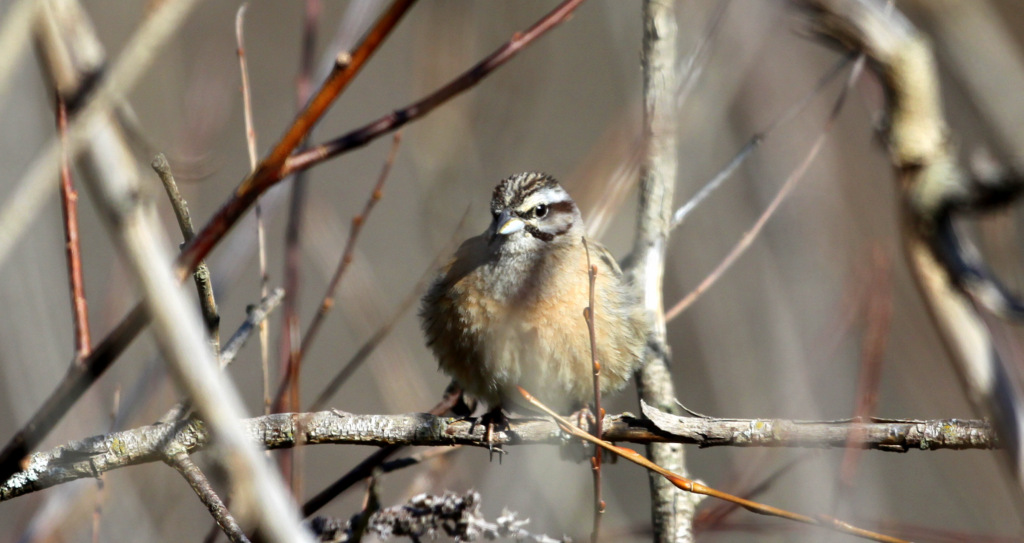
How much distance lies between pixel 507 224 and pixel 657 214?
89 cm

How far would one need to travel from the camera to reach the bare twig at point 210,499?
2.52 metres

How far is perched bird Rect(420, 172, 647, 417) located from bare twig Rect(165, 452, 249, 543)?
180 centimetres

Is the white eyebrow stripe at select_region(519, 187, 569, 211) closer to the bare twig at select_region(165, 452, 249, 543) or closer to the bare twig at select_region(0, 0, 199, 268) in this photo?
the bare twig at select_region(165, 452, 249, 543)

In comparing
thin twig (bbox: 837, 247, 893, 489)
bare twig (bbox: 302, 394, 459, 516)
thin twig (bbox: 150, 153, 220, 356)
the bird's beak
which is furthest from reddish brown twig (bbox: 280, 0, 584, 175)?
the bird's beak

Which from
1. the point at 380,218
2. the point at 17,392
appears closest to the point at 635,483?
the point at 380,218

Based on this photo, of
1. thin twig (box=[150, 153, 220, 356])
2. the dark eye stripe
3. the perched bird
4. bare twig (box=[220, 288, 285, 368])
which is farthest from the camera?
the dark eye stripe

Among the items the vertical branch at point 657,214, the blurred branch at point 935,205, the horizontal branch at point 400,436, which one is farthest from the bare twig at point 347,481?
the blurred branch at point 935,205

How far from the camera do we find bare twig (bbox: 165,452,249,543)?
8.27ft

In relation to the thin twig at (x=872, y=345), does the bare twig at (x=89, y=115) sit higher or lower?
lower

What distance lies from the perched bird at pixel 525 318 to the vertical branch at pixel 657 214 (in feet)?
0.36

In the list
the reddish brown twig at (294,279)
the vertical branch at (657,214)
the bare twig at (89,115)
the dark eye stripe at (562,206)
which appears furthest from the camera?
the dark eye stripe at (562,206)

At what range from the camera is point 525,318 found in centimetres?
438

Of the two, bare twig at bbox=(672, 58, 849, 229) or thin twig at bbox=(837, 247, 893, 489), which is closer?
thin twig at bbox=(837, 247, 893, 489)

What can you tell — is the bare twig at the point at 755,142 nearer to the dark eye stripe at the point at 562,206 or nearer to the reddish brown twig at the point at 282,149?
the dark eye stripe at the point at 562,206
